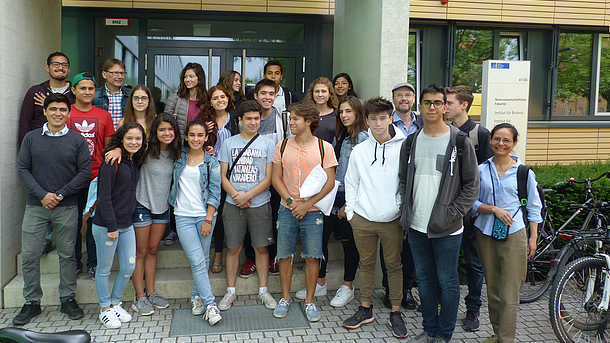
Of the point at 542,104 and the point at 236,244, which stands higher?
the point at 542,104

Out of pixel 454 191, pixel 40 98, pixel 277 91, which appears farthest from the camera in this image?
pixel 277 91

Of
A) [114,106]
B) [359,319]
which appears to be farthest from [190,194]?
[359,319]

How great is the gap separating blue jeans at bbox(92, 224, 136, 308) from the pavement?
1.07 feet

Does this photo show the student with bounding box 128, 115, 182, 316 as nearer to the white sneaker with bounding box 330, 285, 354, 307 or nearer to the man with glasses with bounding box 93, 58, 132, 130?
the man with glasses with bounding box 93, 58, 132, 130

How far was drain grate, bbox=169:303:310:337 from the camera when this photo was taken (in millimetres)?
4082

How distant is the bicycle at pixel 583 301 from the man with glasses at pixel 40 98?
4.97 meters

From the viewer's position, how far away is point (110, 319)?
13.5 ft

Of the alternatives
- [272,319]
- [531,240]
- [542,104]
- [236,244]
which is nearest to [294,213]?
[236,244]

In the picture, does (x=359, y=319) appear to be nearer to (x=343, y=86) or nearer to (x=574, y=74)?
(x=343, y=86)

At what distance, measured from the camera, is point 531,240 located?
3.69 metres

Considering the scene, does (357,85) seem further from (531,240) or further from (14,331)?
(14,331)

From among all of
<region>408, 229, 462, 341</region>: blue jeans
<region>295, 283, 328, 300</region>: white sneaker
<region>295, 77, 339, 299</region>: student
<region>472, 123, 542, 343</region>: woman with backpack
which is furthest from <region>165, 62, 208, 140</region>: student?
<region>472, 123, 542, 343</region>: woman with backpack

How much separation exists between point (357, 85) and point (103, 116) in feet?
10.7

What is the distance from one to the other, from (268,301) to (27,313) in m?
2.30
